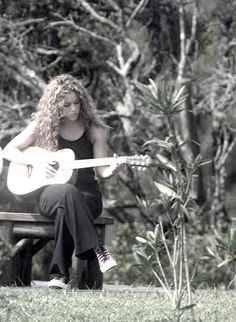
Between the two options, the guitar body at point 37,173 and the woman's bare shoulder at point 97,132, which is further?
the woman's bare shoulder at point 97,132

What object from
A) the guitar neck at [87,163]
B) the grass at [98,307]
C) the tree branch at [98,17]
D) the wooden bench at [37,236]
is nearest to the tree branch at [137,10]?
the tree branch at [98,17]

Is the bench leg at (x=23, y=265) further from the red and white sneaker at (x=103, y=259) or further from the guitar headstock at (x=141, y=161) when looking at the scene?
the guitar headstock at (x=141, y=161)

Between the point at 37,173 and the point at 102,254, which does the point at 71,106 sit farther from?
the point at 102,254

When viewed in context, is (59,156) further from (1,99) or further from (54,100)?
(1,99)

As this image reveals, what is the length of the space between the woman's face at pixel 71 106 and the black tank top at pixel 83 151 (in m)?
0.16

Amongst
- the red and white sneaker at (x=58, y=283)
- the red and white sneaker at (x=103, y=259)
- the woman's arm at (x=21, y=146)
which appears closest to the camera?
the red and white sneaker at (x=58, y=283)

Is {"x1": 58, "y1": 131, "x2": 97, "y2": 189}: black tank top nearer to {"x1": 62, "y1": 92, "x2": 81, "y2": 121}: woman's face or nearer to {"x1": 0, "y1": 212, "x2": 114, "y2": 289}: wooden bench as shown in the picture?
{"x1": 62, "y1": 92, "x2": 81, "y2": 121}: woman's face

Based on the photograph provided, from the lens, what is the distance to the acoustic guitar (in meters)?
6.44

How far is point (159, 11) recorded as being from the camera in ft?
42.6

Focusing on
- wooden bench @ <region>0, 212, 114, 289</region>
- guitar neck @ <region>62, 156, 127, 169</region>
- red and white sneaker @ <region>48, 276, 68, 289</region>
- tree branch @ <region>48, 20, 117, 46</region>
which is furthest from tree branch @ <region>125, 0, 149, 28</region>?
red and white sneaker @ <region>48, 276, 68, 289</region>

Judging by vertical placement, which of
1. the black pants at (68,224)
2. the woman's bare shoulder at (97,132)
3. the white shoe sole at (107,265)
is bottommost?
the white shoe sole at (107,265)

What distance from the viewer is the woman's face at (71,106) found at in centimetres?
656

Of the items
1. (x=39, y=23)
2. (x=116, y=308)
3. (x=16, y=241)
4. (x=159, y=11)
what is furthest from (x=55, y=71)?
(x=116, y=308)

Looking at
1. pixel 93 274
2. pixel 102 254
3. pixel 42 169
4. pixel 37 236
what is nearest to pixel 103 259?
pixel 102 254
